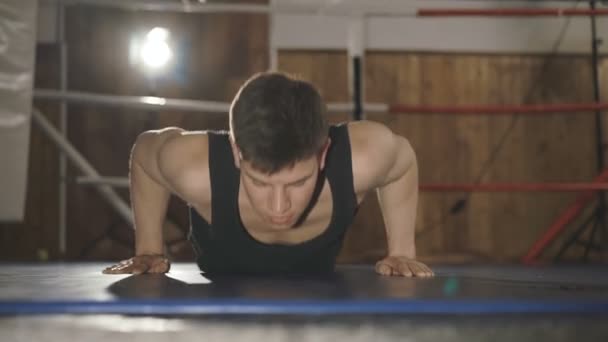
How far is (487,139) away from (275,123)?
8.86 feet

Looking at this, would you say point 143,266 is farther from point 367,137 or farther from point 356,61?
point 356,61

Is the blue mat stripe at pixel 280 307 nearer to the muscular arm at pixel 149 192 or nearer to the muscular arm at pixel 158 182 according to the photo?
the muscular arm at pixel 158 182

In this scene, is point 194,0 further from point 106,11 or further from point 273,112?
point 273,112

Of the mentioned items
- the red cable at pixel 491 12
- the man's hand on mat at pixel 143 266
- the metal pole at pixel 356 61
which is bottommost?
the man's hand on mat at pixel 143 266

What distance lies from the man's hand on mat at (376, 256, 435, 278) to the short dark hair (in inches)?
13.6

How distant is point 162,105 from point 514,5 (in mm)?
2089

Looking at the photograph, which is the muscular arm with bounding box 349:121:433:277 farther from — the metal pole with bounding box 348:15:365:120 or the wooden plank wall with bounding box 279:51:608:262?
the wooden plank wall with bounding box 279:51:608:262

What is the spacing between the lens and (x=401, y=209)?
5.13 ft

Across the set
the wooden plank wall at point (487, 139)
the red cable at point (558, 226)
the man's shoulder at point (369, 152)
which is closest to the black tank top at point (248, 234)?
the man's shoulder at point (369, 152)

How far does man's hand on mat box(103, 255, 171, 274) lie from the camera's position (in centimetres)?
138

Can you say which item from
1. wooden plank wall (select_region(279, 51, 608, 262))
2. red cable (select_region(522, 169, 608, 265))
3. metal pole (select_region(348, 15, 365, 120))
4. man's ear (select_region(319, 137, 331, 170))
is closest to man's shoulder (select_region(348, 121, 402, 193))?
man's ear (select_region(319, 137, 331, 170))

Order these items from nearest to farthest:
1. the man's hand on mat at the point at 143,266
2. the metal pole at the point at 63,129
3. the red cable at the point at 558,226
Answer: the man's hand on mat at the point at 143,266, the red cable at the point at 558,226, the metal pole at the point at 63,129

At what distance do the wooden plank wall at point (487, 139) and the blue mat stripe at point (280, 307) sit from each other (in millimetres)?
2753

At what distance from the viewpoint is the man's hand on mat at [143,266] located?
138cm
